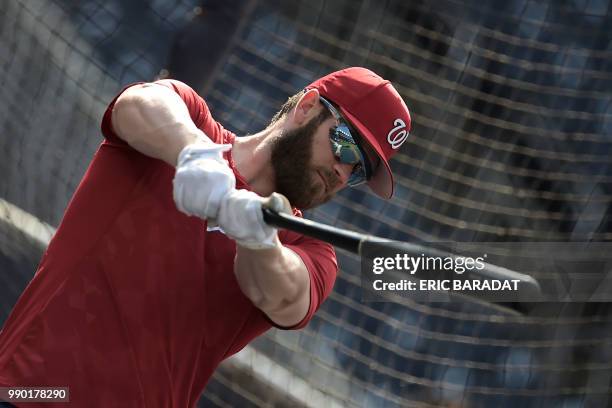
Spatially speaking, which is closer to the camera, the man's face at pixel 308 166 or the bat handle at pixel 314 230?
the bat handle at pixel 314 230

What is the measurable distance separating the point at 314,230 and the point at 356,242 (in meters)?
0.09

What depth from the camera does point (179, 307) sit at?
216 cm

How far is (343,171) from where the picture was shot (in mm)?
2236

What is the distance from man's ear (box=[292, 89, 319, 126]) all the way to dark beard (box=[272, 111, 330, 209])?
0.06 feet

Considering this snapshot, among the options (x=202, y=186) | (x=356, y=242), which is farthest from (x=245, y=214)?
(x=356, y=242)

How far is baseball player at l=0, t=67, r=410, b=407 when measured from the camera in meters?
2.13

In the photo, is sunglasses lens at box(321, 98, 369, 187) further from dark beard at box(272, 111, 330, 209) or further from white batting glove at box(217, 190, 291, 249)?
white batting glove at box(217, 190, 291, 249)

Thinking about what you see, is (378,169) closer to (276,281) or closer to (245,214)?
(276,281)

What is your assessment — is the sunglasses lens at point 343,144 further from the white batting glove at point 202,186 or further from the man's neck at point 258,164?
the white batting glove at point 202,186

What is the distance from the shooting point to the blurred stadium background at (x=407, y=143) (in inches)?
173

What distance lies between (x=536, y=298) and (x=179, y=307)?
2.51 feet

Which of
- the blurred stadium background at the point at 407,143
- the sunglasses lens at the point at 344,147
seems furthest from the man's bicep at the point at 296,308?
the blurred stadium background at the point at 407,143

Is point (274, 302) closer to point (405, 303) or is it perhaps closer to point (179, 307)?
point (179, 307)

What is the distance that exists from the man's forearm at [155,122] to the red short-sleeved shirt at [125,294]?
0.26ft
